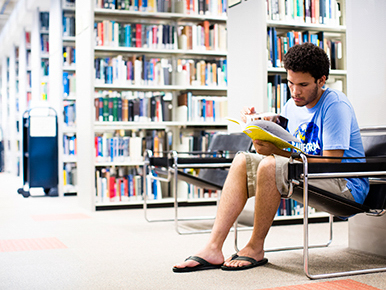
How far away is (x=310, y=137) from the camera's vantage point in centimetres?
231

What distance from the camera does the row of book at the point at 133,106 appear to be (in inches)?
192

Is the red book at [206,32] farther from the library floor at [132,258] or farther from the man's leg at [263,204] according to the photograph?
the man's leg at [263,204]

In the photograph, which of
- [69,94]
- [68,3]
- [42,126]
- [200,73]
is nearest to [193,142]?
[200,73]

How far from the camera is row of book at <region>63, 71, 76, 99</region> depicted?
20.3 feet

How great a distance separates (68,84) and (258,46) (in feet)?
10.7

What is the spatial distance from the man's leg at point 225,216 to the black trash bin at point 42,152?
14.3 feet

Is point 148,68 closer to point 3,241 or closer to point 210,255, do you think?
point 3,241

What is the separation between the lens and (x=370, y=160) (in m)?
2.24

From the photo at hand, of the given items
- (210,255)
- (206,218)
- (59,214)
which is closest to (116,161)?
(59,214)

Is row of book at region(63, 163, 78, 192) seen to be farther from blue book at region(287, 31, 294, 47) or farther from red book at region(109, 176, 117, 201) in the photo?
blue book at region(287, 31, 294, 47)

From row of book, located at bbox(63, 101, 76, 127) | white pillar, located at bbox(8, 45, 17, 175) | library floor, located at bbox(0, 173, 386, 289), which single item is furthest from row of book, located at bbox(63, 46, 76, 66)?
white pillar, located at bbox(8, 45, 17, 175)

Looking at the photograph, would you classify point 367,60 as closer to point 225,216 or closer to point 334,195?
point 334,195

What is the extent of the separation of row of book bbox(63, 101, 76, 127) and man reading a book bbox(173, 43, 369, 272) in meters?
4.34

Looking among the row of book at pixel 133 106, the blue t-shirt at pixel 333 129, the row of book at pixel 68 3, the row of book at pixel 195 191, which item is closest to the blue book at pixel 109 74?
the row of book at pixel 133 106
